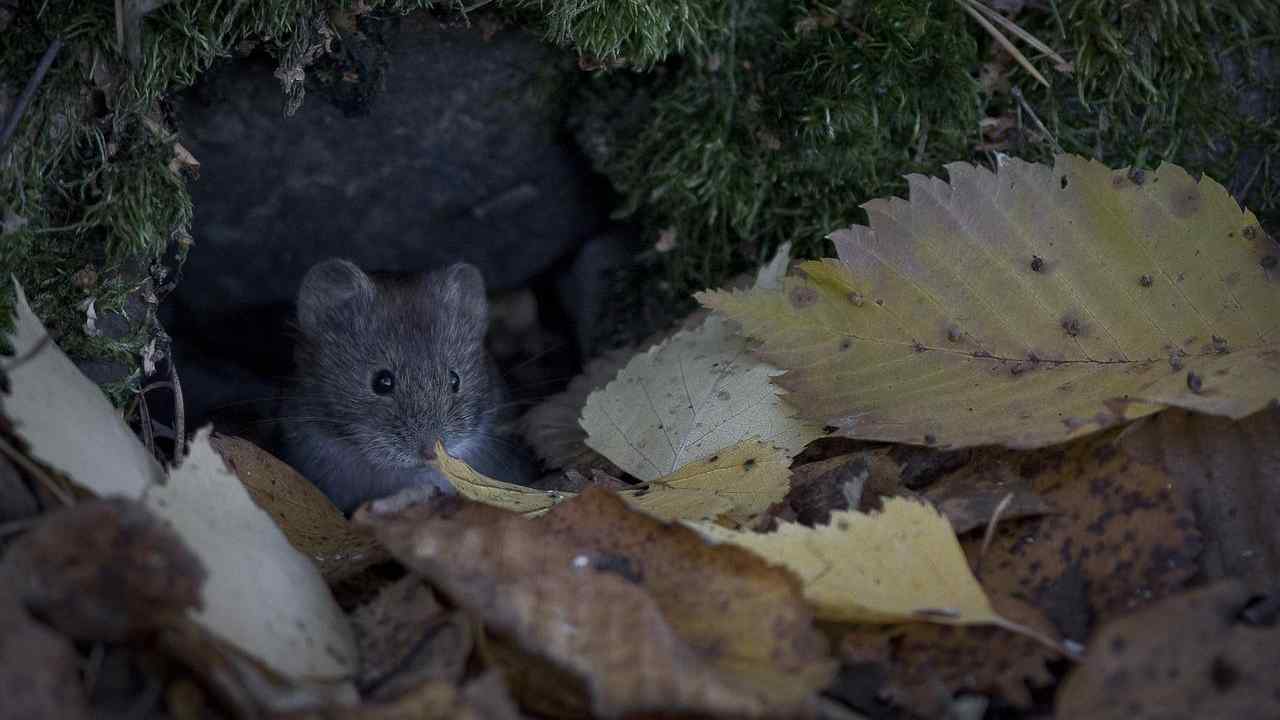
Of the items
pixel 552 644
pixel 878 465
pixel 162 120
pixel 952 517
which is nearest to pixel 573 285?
pixel 162 120

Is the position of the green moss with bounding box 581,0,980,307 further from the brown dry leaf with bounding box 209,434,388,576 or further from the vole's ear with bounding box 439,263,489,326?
the brown dry leaf with bounding box 209,434,388,576

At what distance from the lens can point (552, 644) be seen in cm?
206

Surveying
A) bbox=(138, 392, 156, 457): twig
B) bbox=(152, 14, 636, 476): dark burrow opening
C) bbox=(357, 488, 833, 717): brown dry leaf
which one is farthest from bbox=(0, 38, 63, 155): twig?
bbox=(357, 488, 833, 717): brown dry leaf

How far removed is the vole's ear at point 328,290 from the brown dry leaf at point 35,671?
287cm

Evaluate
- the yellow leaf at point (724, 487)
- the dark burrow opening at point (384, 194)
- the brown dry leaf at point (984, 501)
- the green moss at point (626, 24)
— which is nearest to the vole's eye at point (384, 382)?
the dark burrow opening at point (384, 194)

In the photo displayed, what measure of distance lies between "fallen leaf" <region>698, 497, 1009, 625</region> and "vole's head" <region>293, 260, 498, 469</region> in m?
2.67

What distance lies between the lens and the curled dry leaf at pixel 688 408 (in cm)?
333

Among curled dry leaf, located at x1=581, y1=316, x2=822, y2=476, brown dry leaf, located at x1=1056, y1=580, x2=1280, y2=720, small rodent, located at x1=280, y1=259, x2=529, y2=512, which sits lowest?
small rodent, located at x1=280, y1=259, x2=529, y2=512

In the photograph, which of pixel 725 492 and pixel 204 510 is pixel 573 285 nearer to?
pixel 725 492

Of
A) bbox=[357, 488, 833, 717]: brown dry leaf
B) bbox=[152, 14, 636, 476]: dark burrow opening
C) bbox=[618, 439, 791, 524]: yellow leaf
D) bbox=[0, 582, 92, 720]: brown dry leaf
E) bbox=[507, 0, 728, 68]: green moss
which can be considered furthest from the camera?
bbox=[152, 14, 636, 476]: dark burrow opening

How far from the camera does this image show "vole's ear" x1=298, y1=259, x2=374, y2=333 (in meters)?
4.69

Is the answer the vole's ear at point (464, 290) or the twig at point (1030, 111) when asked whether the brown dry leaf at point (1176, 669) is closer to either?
the twig at point (1030, 111)

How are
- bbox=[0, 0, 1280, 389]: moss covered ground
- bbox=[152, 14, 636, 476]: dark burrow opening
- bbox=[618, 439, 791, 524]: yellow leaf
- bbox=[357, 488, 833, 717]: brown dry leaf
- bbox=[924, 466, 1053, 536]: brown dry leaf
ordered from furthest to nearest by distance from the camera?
bbox=[152, 14, 636, 476]: dark burrow opening
bbox=[0, 0, 1280, 389]: moss covered ground
bbox=[618, 439, 791, 524]: yellow leaf
bbox=[924, 466, 1053, 536]: brown dry leaf
bbox=[357, 488, 833, 717]: brown dry leaf

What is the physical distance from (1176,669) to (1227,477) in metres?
0.79
